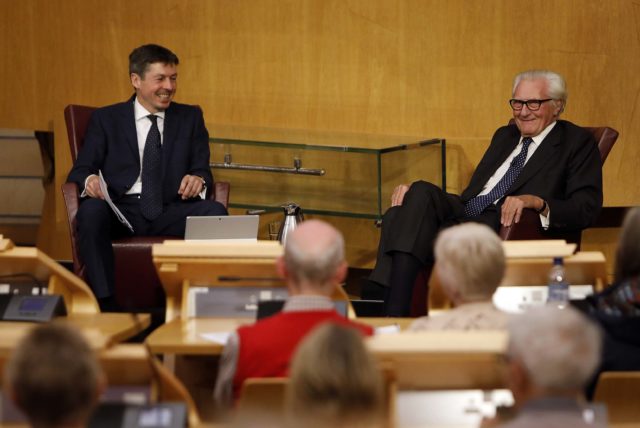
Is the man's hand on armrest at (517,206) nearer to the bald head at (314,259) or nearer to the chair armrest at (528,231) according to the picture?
the chair armrest at (528,231)

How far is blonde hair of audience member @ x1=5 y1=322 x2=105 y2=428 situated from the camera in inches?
78.0

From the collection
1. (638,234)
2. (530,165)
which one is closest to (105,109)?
(530,165)

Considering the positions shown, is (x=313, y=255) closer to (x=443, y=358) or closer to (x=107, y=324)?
(x=443, y=358)

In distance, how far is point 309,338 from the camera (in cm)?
204

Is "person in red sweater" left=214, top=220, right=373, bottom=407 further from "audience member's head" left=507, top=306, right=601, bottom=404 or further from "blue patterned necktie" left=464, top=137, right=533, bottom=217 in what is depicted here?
"blue patterned necktie" left=464, top=137, right=533, bottom=217

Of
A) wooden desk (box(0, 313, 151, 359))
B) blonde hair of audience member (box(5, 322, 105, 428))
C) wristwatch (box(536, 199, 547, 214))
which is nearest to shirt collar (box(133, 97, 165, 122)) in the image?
wristwatch (box(536, 199, 547, 214))

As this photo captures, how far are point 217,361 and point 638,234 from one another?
4.48ft

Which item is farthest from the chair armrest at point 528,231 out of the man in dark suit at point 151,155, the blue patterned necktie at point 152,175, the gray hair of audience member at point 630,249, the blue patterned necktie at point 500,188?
the gray hair of audience member at point 630,249

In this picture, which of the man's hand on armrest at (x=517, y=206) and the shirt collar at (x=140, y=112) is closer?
the man's hand on armrest at (x=517, y=206)

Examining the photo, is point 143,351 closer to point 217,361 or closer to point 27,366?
point 27,366

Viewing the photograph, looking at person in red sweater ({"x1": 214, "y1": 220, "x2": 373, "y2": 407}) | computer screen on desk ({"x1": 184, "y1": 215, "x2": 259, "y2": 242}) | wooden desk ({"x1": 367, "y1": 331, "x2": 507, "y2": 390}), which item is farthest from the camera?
computer screen on desk ({"x1": 184, "y1": 215, "x2": 259, "y2": 242})

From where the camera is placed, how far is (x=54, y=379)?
1987mm

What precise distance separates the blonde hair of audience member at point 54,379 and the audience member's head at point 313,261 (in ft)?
3.04

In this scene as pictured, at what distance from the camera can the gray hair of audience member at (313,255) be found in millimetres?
2910
